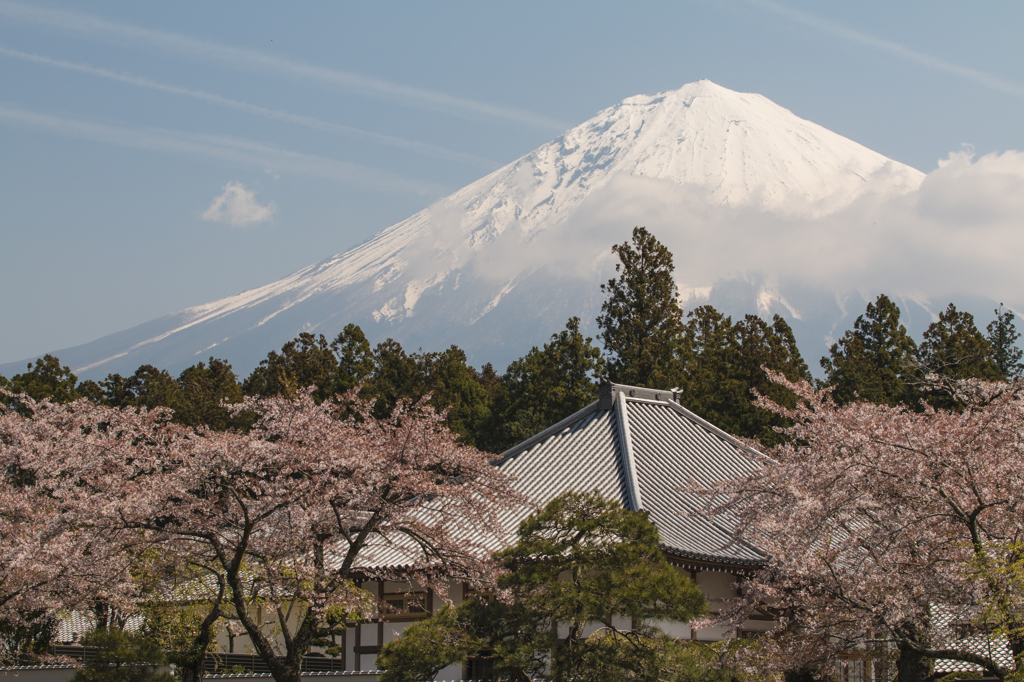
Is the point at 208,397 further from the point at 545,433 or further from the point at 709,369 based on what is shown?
the point at 545,433

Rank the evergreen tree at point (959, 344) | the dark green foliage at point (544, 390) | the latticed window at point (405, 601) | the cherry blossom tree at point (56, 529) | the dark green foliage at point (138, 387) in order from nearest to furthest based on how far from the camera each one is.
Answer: the cherry blossom tree at point (56, 529)
the latticed window at point (405, 601)
the evergreen tree at point (959, 344)
the dark green foliage at point (544, 390)
the dark green foliage at point (138, 387)

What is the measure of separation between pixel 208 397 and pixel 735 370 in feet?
72.5

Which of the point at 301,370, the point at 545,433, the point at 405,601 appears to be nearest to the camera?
the point at 405,601

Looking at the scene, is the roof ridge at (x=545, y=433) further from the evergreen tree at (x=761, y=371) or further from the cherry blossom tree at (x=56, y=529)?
the evergreen tree at (x=761, y=371)

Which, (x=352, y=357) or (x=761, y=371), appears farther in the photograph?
(x=352, y=357)

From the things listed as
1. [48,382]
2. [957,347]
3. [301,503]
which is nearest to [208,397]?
[48,382]

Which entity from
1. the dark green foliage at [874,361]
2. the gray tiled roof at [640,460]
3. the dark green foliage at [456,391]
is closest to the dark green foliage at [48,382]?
the dark green foliage at [456,391]

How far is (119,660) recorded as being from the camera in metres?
12.3

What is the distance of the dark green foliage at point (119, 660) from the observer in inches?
483

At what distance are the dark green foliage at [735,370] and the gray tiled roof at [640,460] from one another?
402 inches

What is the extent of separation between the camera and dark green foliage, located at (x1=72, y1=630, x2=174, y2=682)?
12273 mm

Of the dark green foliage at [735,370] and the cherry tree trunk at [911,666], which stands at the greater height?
the dark green foliage at [735,370]

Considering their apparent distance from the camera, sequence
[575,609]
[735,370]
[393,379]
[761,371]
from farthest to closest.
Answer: [393,379]
[735,370]
[761,371]
[575,609]

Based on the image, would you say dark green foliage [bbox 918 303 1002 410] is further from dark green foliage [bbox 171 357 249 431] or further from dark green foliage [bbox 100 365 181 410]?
dark green foliage [bbox 100 365 181 410]
